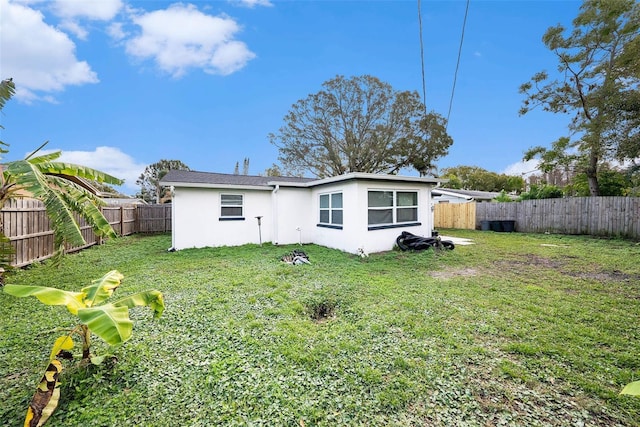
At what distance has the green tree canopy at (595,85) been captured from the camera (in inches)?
413

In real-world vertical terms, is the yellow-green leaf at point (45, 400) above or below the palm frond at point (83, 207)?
below

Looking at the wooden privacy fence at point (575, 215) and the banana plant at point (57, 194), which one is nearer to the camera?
the banana plant at point (57, 194)

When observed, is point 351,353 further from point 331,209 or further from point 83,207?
point 331,209

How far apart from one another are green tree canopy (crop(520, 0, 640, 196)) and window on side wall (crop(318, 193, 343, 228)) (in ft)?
37.4

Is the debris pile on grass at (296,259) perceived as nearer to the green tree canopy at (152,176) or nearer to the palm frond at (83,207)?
the palm frond at (83,207)

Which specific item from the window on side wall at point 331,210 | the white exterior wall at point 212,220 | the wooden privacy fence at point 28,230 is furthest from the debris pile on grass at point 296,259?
the wooden privacy fence at point 28,230

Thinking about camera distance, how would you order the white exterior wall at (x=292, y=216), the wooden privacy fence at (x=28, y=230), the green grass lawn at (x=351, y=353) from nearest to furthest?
the green grass lawn at (x=351, y=353)
the wooden privacy fence at (x=28, y=230)
the white exterior wall at (x=292, y=216)

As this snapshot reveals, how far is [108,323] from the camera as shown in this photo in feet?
6.60

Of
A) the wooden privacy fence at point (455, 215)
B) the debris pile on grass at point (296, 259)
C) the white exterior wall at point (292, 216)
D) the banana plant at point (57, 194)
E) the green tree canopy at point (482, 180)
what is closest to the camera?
the banana plant at point (57, 194)

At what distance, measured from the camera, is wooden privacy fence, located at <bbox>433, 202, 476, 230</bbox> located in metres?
17.2

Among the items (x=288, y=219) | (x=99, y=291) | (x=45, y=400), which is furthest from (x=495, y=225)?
(x=45, y=400)

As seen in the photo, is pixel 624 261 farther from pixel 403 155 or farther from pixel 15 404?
pixel 403 155

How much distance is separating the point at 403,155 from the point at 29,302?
22.5 metres

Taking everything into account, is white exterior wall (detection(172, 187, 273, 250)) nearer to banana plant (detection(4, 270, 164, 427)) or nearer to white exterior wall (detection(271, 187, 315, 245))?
white exterior wall (detection(271, 187, 315, 245))
